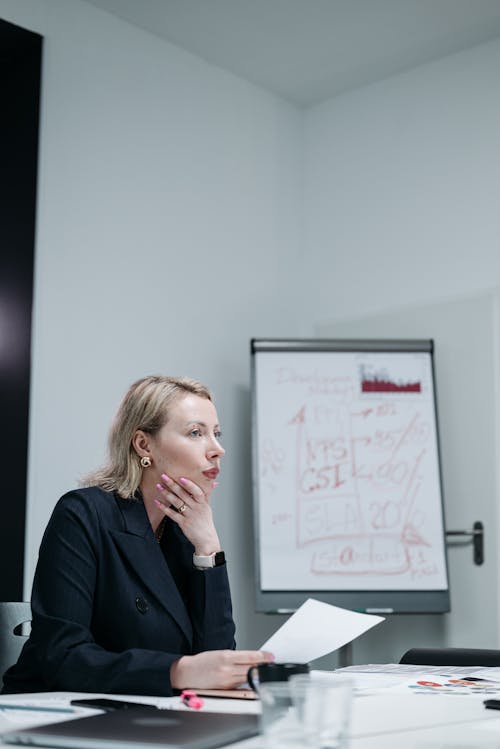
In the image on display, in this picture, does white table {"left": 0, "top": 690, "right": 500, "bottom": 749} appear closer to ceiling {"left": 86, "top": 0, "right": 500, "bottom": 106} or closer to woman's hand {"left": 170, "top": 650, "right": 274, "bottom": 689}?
woman's hand {"left": 170, "top": 650, "right": 274, "bottom": 689}

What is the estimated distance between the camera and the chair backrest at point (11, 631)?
2062 millimetres

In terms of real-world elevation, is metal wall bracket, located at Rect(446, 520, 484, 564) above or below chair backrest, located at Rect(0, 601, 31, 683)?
above

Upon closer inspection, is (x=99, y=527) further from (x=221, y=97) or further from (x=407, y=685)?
(x=221, y=97)

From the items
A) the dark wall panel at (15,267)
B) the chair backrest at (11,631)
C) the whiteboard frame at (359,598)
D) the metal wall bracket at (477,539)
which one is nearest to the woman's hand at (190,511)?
the chair backrest at (11,631)

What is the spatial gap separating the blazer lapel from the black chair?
1.92 feet

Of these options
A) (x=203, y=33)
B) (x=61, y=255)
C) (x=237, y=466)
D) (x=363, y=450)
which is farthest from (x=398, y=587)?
(x=203, y=33)

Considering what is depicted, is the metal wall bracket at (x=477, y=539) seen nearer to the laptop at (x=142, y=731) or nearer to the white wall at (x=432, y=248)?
the white wall at (x=432, y=248)

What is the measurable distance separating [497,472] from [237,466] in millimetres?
1083

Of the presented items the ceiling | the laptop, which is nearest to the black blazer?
the laptop

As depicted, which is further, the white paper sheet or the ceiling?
the ceiling

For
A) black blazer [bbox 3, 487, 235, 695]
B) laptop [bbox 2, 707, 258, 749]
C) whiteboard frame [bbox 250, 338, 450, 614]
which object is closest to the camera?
laptop [bbox 2, 707, 258, 749]

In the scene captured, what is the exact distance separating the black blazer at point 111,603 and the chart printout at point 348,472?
59.7 inches

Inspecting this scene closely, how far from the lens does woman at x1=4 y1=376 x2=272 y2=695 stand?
160cm

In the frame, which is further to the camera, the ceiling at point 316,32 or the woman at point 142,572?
the ceiling at point 316,32
